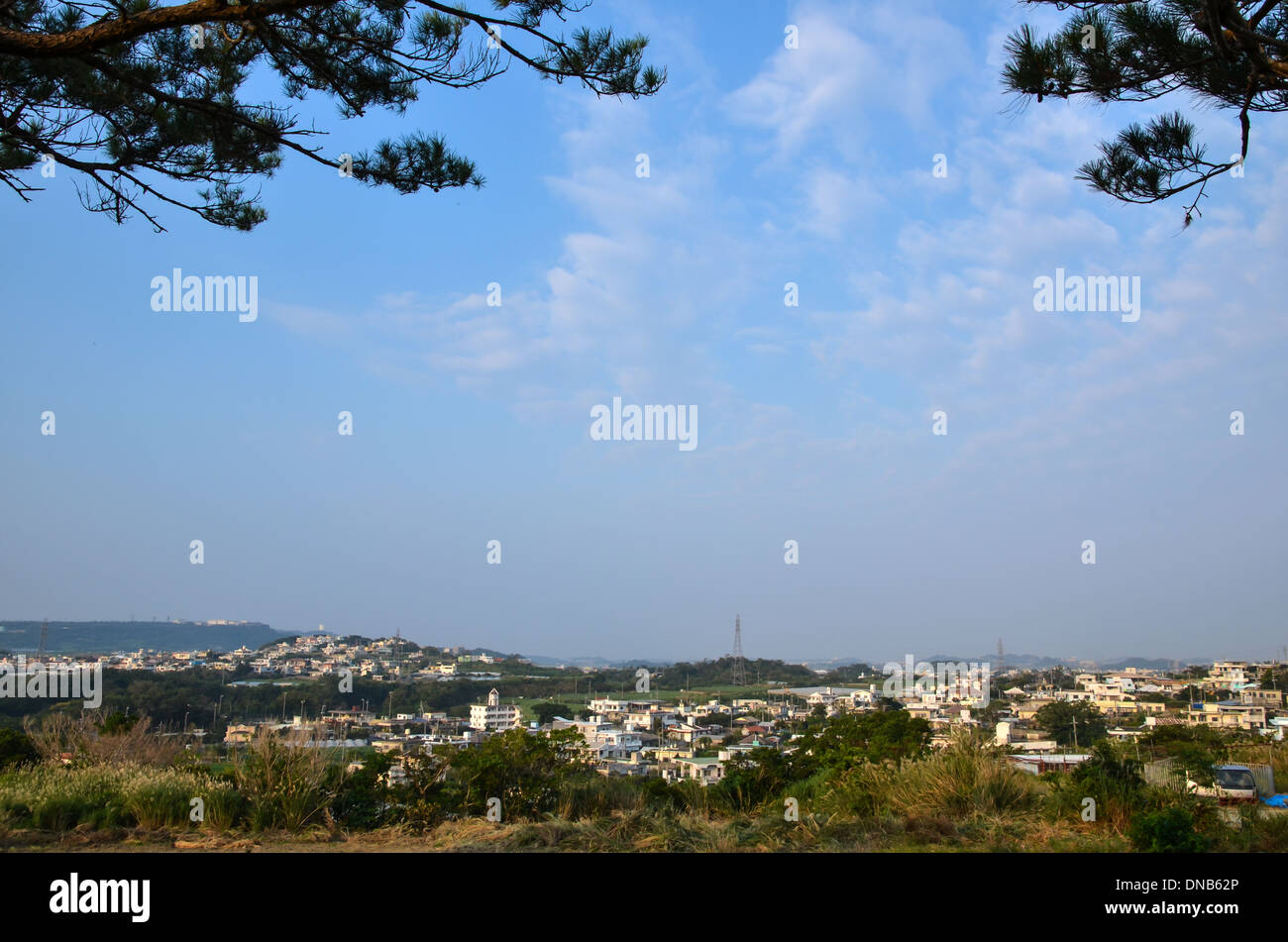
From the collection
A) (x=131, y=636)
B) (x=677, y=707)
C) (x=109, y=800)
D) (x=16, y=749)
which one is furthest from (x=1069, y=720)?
(x=131, y=636)

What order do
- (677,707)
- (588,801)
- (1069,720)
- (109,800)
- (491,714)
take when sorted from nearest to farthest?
Result: 1. (109,800)
2. (588,801)
3. (491,714)
4. (1069,720)
5. (677,707)

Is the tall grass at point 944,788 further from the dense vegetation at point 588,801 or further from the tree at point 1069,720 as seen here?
the tree at point 1069,720

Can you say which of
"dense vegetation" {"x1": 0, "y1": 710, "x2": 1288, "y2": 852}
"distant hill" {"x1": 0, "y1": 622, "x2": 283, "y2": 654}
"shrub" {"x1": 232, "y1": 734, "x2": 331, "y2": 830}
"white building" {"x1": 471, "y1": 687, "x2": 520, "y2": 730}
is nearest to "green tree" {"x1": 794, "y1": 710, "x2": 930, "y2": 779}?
"dense vegetation" {"x1": 0, "y1": 710, "x2": 1288, "y2": 852}

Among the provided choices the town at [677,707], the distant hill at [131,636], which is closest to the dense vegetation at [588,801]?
the town at [677,707]

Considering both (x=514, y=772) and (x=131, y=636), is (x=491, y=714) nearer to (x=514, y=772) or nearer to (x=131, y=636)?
(x=514, y=772)

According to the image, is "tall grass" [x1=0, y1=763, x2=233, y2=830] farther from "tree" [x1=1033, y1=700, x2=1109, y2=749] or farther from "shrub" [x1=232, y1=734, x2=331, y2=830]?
"tree" [x1=1033, y1=700, x2=1109, y2=749]

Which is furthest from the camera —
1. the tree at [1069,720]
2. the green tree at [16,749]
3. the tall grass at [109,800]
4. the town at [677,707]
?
the tree at [1069,720]
